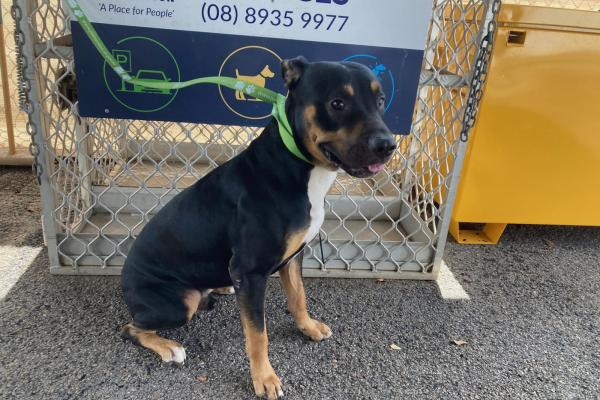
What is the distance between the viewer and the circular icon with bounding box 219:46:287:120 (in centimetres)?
202

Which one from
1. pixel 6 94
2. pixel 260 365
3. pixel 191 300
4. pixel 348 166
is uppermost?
pixel 348 166

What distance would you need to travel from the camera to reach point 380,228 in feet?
9.29

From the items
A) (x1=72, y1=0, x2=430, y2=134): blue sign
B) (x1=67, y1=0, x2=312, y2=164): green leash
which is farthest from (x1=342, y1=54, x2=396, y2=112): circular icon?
(x1=67, y1=0, x2=312, y2=164): green leash

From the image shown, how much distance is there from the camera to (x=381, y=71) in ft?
6.83

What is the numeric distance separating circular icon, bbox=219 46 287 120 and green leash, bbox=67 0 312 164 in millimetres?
306

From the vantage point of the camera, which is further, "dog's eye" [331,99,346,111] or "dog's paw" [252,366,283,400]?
"dog's paw" [252,366,283,400]

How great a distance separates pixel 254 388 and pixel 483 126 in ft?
6.20

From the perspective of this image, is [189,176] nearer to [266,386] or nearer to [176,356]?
[176,356]

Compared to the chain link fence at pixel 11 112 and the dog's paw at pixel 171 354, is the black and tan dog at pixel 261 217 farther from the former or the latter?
the chain link fence at pixel 11 112

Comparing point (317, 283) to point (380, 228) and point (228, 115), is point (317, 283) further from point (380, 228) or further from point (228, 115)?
point (228, 115)

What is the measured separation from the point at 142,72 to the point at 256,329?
3.92ft

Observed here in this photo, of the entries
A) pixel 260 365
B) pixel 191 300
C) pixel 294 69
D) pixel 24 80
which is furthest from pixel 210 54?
pixel 260 365

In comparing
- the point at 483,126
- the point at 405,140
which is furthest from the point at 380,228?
the point at 483,126

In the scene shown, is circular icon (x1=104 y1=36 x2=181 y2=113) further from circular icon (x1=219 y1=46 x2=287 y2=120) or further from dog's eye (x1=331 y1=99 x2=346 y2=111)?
dog's eye (x1=331 y1=99 x2=346 y2=111)
